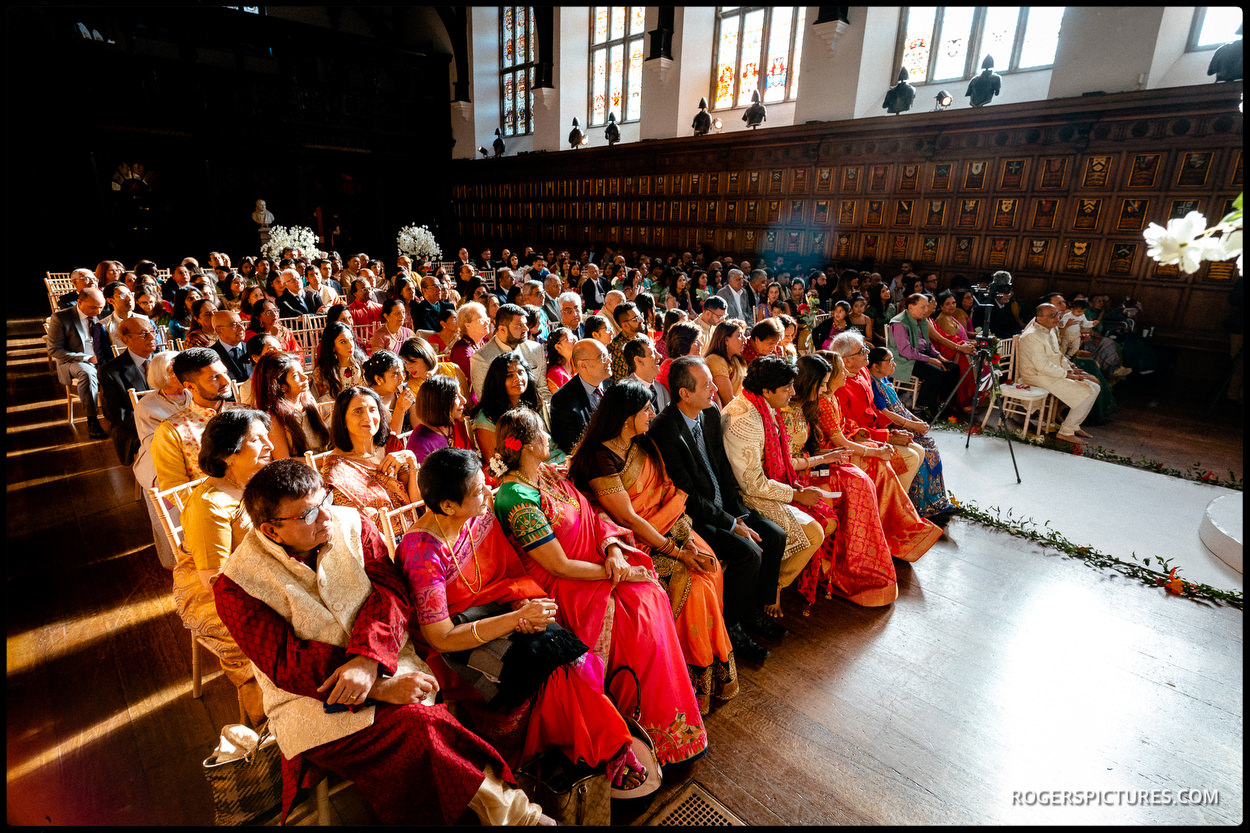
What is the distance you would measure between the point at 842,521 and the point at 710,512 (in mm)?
958

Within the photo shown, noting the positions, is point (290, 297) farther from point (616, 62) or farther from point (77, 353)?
point (616, 62)

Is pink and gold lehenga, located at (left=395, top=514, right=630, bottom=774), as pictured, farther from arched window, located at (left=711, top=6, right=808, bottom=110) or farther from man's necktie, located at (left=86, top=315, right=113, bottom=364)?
arched window, located at (left=711, top=6, right=808, bottom=110)

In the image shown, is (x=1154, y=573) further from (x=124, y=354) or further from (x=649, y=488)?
(x=124, y=354)

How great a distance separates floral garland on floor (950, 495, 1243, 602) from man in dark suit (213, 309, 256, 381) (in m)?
5.03

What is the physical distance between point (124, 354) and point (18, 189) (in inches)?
478

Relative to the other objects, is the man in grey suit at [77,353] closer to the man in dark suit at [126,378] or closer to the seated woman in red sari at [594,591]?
the man in dark suit at [126,378]

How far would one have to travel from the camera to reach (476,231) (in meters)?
17.3

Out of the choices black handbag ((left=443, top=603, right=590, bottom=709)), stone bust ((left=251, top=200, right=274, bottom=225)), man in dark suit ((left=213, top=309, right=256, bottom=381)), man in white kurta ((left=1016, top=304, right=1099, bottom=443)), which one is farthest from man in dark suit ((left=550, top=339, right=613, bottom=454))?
stone bust ((left=251, top=200, right=274, bottom=225))

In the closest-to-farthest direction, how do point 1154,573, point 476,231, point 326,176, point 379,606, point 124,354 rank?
point 379,606, point 1154,573, point 124,354, point 326,176, point 476,231

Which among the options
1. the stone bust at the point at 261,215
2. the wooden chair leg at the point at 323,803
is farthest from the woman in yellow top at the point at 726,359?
the stone bust at the point at 261,215

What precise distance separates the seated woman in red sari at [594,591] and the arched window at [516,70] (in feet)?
53.3

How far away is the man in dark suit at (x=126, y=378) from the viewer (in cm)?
396

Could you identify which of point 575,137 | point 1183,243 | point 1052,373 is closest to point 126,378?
point 1183,243

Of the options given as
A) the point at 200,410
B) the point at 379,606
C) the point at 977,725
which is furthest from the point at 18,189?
the point at 977,725
